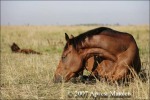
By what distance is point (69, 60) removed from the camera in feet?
23.3

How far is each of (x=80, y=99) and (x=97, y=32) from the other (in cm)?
212

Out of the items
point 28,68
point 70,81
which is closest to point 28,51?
point 28,68

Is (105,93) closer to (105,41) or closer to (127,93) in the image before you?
(127,93)

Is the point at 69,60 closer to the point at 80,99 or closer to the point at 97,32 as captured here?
the point at 97,32

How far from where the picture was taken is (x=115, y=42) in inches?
280

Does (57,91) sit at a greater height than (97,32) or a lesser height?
lesser

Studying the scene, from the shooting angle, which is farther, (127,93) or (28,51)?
(28,51)

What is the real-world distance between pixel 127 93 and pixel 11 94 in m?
2.23

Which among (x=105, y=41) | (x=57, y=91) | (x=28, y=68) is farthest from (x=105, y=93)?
(x=28, y=68)

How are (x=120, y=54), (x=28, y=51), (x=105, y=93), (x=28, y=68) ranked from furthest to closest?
(x=28, y=51), (x=28, y=68), (x=120, y=54), (x=105, y=93)

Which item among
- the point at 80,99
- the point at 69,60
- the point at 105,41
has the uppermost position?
the point at 105,41

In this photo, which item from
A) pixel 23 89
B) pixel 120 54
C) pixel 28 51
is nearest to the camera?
pixel 23 89

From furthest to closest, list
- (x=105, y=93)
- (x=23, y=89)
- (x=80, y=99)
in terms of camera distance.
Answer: (x=23, y=89) → (x=105, y=93) → (x=80, y=99)

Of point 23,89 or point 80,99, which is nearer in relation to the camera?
point 80,99
